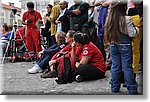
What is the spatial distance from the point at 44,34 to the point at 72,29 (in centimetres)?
60

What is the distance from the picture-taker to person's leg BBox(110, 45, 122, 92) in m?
2.09

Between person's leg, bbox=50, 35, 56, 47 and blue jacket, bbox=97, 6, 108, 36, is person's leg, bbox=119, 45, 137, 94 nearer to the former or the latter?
blue jacket, bbox=97, 6, 108, 36

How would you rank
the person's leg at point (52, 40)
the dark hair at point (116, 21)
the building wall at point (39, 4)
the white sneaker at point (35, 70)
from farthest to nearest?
the person's leg at point (52, 40), the white sneaker at point (35, 70), the building wall at point (39, 4), the dark hair at point (116, 21)

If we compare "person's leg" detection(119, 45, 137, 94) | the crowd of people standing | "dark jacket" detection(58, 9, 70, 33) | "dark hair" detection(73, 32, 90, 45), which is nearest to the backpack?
the crowd of people standing

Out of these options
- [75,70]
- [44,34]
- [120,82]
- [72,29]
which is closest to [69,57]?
[75,70]

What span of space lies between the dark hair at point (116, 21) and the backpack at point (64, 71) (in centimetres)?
54

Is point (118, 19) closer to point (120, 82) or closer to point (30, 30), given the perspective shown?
point (120, 82)

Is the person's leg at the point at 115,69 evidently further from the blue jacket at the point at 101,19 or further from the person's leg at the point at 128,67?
the blue jacket at the point at 101,19

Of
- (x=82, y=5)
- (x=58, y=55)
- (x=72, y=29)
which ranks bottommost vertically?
(x=58, y=55)

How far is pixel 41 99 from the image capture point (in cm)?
204

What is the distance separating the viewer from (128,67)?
2.06 m

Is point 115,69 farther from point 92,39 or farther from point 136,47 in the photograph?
point 92,39

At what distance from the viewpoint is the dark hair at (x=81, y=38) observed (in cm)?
247

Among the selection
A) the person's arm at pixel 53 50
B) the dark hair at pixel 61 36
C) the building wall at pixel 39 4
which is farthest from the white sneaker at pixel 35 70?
the building wall at pixel 39 4
